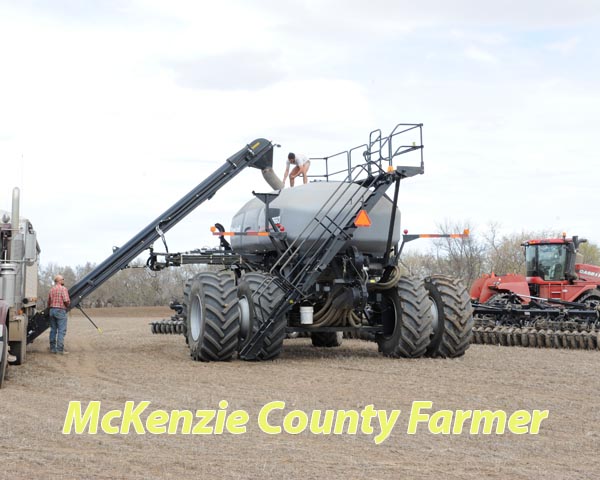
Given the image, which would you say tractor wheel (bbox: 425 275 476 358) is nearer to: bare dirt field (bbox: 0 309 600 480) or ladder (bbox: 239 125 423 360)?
bare dirt field (bbox: 0 309 600 480)

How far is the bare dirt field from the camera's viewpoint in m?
6.64

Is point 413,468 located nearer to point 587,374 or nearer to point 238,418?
point 238,418

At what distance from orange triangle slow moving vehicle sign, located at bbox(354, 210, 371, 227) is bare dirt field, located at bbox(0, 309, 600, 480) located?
232 cm

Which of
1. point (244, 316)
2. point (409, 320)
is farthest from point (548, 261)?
→ point (244, 316)

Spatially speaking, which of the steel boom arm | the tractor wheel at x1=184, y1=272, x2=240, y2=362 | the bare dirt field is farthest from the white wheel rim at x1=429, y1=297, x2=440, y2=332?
the steel boom arm

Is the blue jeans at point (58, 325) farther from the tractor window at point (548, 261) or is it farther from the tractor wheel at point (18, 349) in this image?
the tractor window at point (548, 261)

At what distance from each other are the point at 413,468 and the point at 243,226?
420 inches

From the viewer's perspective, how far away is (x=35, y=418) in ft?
28.5

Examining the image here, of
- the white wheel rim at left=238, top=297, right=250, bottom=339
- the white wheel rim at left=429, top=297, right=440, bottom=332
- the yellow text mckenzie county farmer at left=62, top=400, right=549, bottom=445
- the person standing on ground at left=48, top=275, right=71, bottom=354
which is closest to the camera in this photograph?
the yellow text mckenzie county farmer at left=62, top=400, right=549, bottom=445

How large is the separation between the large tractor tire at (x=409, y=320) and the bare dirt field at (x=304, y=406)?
34cm

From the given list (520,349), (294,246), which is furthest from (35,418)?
(520,349)

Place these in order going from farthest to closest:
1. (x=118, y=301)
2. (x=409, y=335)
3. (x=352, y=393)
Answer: (x=118, y=301)
(x=409, y=335)
(x=352, y=393)

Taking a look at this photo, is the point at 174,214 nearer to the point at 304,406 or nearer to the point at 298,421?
the point at 304,406

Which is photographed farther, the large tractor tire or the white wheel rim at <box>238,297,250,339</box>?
the large tractor tire
